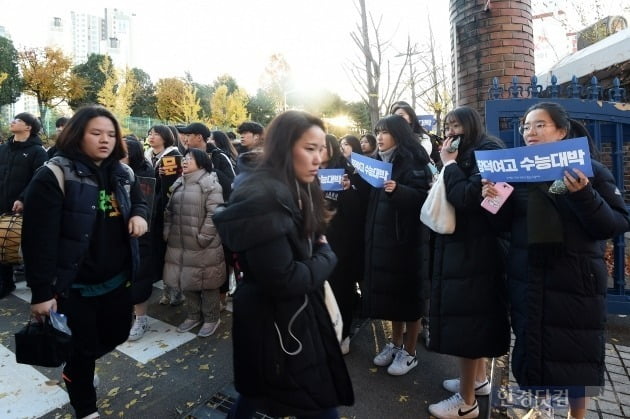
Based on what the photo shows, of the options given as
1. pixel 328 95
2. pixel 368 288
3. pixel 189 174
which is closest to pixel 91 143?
pixel 189 174

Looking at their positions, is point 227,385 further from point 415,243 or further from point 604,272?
point 604,272

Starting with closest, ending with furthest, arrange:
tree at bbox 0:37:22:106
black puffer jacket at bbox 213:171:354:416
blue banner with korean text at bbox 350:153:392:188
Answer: black puffer jacket at bbox 213:171:354:416 → blue banner with korean text at bbox 350:153:392:188 → tree at bbox 0:37:22:106

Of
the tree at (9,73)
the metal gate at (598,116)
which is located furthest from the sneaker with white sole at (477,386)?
the tree at (9,73)

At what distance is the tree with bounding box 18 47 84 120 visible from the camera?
29.3m

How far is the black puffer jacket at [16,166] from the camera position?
16.6 feet

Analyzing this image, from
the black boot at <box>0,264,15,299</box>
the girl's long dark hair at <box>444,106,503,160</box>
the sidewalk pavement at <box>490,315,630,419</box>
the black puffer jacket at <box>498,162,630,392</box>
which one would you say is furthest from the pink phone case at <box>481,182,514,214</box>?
the black boot at <box>0,264,15,299</box>

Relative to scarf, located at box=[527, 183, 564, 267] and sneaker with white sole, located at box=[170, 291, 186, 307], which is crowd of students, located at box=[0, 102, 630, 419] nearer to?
scarf, located at box=[527, 183, 564, 267]

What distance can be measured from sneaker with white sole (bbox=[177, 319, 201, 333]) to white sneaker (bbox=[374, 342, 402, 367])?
6.43 feet

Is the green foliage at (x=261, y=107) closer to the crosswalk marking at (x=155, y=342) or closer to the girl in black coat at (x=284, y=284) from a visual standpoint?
the crosswalk marking at (x=155, y=342)

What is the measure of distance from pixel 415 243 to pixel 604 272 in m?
1.33

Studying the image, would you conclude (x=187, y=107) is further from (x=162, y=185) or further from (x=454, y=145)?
(x=454, y=145)

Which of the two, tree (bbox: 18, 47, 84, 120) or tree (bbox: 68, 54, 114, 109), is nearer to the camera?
tree (bbox: 18, 47, 84, 120)

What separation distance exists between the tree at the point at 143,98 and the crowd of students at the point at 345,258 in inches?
1520

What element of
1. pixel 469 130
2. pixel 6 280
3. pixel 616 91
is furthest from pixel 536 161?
pixel 6 280
